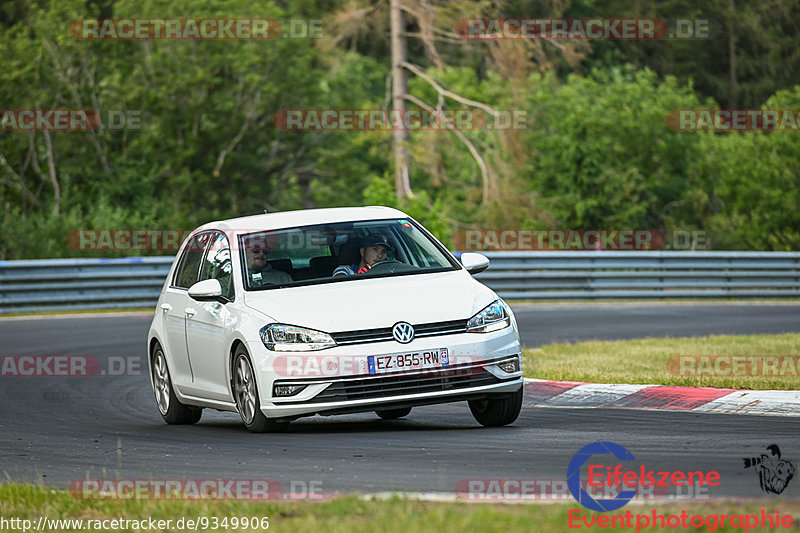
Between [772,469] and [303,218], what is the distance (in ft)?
16.5

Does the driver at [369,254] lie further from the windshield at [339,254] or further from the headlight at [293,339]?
the headlight at [293,339]

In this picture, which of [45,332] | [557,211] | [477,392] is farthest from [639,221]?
[477,392]

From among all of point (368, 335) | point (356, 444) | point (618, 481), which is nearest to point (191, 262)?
point (368, 335)

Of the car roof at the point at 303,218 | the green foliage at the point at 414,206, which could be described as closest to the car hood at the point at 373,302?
the car roof at the point at 303,218

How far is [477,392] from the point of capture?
31.4 feet

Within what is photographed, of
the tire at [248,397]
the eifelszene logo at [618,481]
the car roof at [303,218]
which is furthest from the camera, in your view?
the car roof at [303,218]

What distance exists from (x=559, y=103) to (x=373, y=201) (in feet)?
89.3

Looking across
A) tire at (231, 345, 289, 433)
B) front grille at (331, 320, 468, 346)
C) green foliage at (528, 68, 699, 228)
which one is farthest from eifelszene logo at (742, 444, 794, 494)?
green foliage at (528, 68, 699, 228)

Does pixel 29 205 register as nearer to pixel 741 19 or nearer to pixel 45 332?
pixel 45 332

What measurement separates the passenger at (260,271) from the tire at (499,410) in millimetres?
1711

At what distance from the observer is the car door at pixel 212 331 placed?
10.3m

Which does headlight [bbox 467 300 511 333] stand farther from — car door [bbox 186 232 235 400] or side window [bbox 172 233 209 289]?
side window [bbox 172 233 209 289]

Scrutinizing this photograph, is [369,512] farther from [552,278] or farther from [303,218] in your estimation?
[552,278]

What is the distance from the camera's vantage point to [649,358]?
1541 cm
